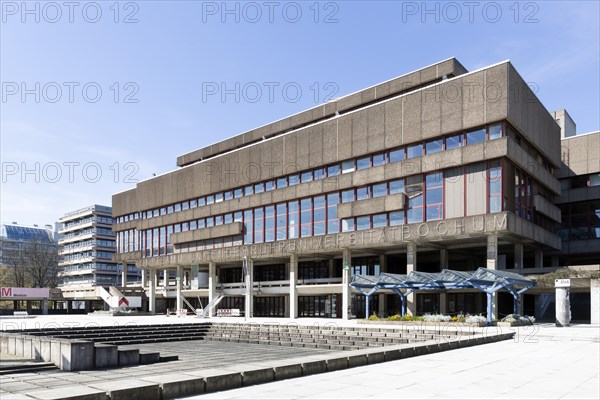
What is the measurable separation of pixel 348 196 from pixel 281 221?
1080 centimetres

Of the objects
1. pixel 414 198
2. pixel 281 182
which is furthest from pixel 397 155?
pixel 281 182

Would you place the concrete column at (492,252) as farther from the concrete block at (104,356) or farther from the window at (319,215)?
the concrete block at (104,356)

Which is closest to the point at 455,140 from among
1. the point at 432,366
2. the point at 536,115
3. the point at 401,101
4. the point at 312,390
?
the point at 401,101

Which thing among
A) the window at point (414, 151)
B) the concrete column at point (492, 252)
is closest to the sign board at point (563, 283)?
the concrete column at point (492, 252)

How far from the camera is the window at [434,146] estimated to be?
53.5 m

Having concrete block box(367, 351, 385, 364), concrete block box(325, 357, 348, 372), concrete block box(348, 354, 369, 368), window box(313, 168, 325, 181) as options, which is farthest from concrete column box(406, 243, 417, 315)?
concrete block box(325, 357, 348, 372)

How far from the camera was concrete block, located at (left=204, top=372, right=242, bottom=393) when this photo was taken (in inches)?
555

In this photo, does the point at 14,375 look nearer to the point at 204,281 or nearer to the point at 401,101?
the point at 401,101

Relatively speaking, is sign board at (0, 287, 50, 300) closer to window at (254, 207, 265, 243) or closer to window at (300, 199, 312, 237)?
window at (254, 207, 265, 243)

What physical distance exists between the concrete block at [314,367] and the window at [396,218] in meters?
39.3

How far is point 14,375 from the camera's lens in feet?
59.7

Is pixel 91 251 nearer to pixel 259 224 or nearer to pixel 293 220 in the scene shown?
pixel 259 224

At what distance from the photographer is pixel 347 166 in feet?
202

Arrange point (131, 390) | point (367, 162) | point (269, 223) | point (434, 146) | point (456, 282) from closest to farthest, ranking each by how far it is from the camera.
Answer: point (131, 390) → point (456, 282) → point (434, 146) → point (367, 162) → point (269, 223)
